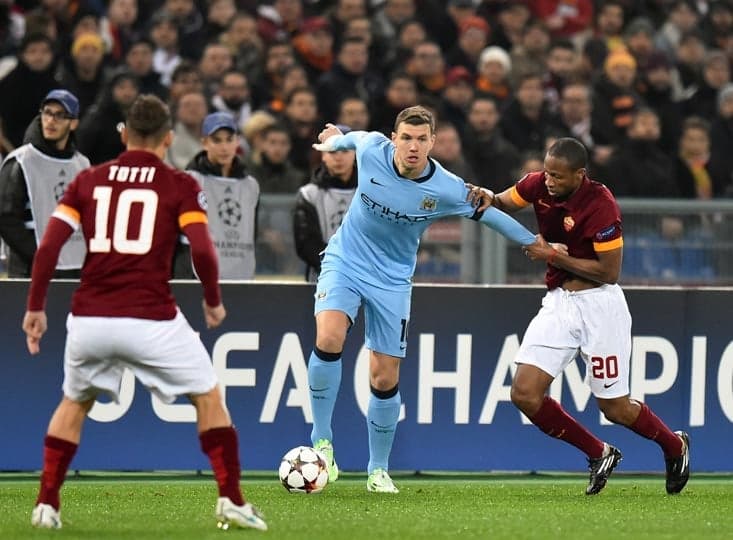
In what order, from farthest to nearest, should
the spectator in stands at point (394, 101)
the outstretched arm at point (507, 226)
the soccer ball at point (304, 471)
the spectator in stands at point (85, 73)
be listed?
the spectator in stands at point (394, 101) < the spectator in stands at point (85, 73) < the soccer ball at point (304, 471) < the outstretched arm at point (507, 226)

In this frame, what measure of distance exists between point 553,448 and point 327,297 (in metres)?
2.50

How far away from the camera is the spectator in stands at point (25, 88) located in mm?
13977

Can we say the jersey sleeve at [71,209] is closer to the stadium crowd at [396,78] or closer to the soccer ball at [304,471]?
the soccer ball at [304,471]

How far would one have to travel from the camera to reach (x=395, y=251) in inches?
371

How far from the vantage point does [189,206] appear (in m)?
7.23

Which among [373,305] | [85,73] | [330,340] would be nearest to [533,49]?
[85,73]

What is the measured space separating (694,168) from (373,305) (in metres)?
6.85

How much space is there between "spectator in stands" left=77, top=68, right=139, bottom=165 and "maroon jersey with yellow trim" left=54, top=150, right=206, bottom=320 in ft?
19.8

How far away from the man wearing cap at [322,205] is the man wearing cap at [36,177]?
1.70 meters

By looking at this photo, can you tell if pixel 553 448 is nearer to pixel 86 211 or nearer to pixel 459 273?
pixel 459 273

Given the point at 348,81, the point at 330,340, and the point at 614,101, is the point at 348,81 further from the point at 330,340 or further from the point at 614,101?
the point at 330,340

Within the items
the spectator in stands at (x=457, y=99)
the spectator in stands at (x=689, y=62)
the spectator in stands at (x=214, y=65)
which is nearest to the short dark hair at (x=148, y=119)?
the spectator in stands at (x=214, y=65)

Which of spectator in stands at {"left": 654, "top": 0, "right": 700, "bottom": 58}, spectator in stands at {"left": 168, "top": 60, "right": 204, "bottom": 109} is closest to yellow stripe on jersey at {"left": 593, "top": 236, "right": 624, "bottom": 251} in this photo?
spectator in stands at {"left": 168, "top": 60, "right": 204, "bottom": 109}

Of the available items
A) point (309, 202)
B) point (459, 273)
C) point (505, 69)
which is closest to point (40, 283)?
point (309, 202)
